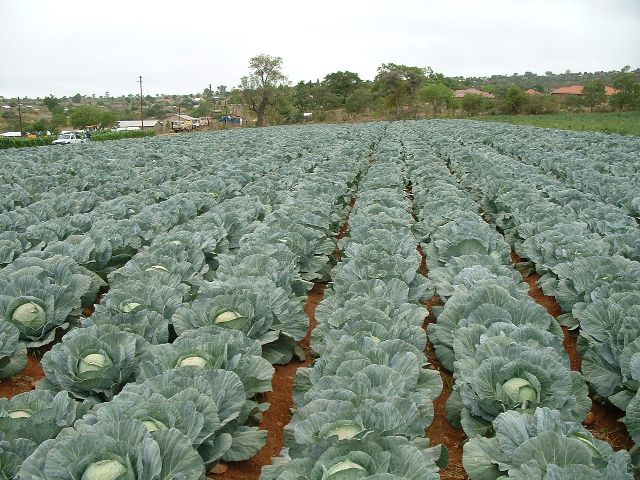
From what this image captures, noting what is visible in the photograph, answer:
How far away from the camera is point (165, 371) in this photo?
3066 mm

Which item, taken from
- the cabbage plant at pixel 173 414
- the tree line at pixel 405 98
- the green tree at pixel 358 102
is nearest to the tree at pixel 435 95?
the tree line at pixel 405 98

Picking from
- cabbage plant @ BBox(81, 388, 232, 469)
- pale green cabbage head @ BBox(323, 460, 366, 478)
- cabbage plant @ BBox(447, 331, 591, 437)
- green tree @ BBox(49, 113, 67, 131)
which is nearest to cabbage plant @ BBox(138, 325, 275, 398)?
cabbage plant @ BBox(81, 388, 232, 469)

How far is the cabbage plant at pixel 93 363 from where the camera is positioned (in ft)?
11.2

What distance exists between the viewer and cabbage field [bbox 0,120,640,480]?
242 cm

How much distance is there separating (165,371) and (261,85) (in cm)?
6527

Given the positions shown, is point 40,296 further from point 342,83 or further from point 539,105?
point 342,83

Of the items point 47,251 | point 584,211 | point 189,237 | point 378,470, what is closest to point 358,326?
point 378,470

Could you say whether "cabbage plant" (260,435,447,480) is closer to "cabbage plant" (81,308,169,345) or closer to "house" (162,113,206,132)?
"cabbage plant" (81,308,169,345)

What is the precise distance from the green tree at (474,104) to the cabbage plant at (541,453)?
6748 cm

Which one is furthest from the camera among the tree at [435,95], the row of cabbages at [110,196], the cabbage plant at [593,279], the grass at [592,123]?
the tree at [435,95]

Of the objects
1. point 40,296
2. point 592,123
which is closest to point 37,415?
point 40,296

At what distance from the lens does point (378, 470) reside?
2270 mm

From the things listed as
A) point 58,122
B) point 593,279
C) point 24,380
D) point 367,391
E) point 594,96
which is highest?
point 594,96

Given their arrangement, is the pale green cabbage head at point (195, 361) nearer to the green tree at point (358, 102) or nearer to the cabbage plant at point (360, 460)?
the cabbage plant at point (360, 460)
